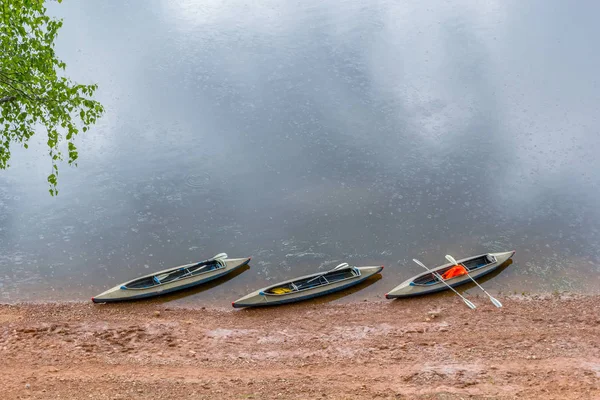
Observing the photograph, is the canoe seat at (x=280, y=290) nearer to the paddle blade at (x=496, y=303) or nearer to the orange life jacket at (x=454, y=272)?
the orange life jacket at (x=454, y=272)

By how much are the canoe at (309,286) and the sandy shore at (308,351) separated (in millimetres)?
508

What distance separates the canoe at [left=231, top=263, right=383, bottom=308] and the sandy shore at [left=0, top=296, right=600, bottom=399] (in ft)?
1.67

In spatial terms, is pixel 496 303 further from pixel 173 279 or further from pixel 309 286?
pixel 173 279

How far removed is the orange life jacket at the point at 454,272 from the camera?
2728cm

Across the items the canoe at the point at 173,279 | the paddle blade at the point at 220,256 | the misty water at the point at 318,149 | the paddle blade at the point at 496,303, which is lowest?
the paddle blade at the point at 496,303

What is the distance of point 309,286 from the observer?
2691cm

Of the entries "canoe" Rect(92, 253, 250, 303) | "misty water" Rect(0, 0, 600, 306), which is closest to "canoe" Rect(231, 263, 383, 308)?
"misty water" Rect(0, 0, 600, 306)

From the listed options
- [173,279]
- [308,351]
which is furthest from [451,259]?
[173,279]

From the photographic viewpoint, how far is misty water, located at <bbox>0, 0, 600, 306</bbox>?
29.6m

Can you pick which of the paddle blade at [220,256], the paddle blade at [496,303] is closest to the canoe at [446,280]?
the paddle blade at [496,303]

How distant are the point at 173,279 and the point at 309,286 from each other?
587 centimetres

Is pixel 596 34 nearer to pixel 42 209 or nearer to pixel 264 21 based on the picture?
pixel 264 21

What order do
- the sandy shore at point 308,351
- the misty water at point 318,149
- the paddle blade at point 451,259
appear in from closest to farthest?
the sandy shore at point 308,351
the paddle blade at point 451,259
the misty water at point 318,149

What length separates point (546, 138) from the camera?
3650 cm
